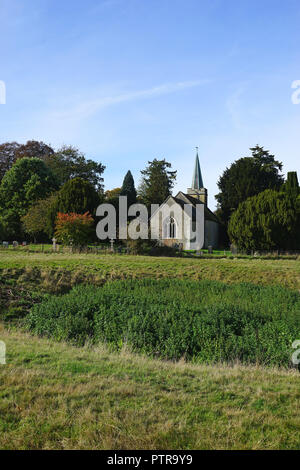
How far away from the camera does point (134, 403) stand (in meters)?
4.20

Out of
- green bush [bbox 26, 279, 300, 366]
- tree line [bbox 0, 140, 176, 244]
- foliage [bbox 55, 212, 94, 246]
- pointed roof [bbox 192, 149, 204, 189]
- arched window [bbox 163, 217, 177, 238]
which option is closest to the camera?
green bush [bbox 26, 279, 300, 366]

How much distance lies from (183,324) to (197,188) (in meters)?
46.2

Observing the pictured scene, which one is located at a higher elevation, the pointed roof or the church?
the pointed roof

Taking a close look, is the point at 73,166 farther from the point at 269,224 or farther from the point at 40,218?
the point at 269,224

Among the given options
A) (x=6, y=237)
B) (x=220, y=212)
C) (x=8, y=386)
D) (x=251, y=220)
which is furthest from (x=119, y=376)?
(x=220, y=212)

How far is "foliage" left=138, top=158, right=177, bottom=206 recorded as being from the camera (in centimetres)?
5497

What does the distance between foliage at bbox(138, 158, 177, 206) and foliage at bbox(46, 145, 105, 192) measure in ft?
28.3

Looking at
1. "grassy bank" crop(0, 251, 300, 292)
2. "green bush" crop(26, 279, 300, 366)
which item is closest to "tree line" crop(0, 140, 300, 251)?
"grassy bank" crop(0, 251, 300, 292)

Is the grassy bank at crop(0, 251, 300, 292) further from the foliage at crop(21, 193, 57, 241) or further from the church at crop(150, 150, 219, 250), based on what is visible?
the church at crop(150, 150, 219, 250)

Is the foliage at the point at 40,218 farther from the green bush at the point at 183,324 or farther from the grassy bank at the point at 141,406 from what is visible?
the grassy bank at the point at 141,406

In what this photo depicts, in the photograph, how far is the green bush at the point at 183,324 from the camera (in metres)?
7.48

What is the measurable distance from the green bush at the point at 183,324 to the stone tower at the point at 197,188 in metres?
41.5

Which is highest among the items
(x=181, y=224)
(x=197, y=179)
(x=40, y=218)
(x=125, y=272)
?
(x=197, y=179)

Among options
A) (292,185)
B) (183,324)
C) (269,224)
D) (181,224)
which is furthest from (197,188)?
(183,324)
